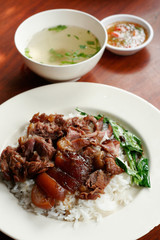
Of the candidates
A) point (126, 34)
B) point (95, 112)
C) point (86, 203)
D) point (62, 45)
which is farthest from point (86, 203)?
point (126, 34)

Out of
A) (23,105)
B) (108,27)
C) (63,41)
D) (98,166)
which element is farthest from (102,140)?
(108,27)

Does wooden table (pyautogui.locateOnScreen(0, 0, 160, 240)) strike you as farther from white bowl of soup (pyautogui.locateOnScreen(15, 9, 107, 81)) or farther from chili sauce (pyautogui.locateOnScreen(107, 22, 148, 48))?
white bowl of soup (pyautogui.locateOnScreen(15, 9, 107, 81))

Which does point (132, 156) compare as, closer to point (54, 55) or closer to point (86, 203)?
point (86, 203)

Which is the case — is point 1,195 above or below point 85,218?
above

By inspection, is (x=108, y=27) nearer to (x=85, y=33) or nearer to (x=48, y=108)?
(x=85, y=33)

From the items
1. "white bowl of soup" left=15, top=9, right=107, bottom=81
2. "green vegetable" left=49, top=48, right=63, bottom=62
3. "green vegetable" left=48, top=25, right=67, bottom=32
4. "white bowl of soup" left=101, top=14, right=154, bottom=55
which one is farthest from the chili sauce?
"green vegetable" left=49, top=48, right=63, bottom=62
